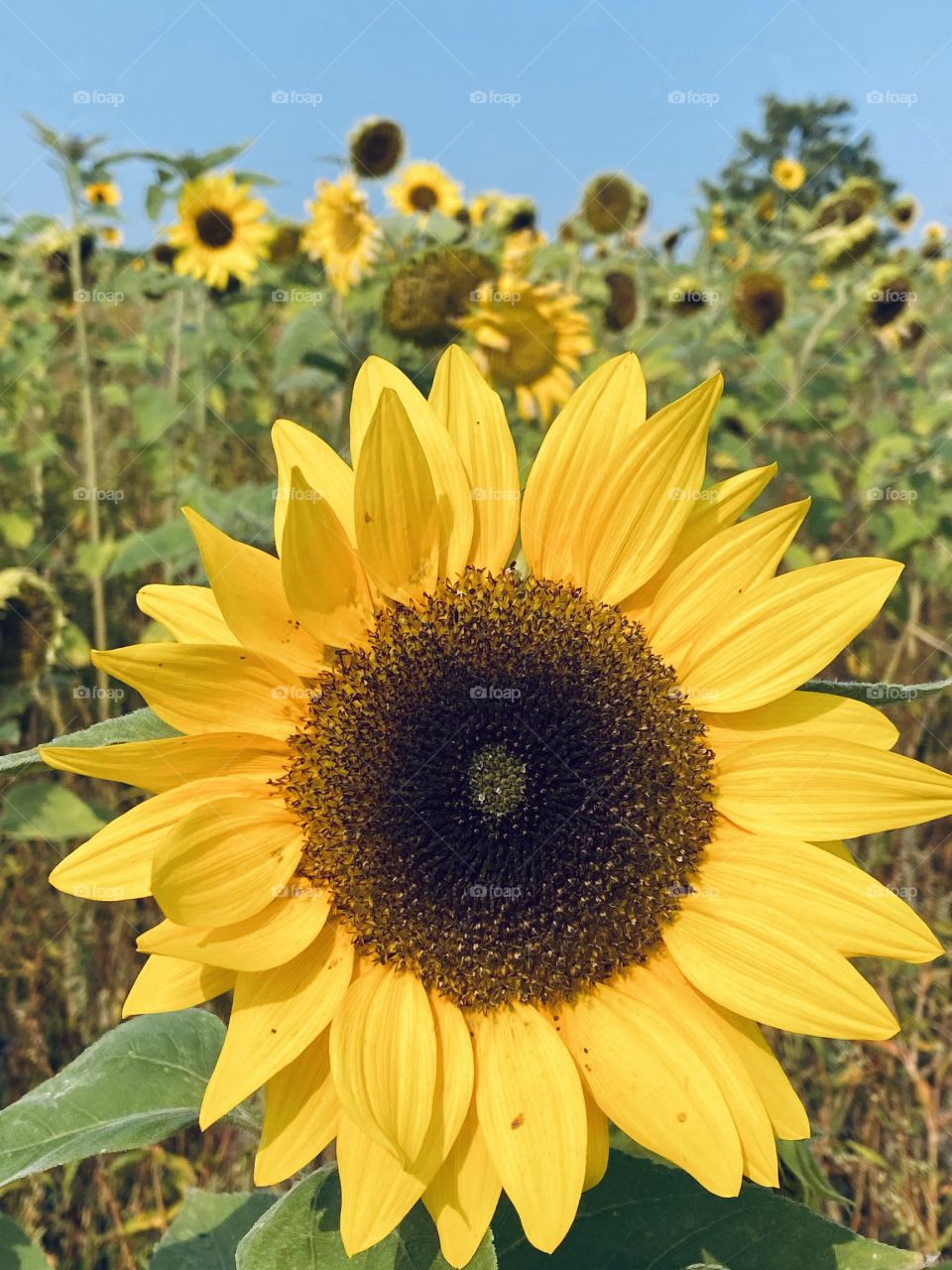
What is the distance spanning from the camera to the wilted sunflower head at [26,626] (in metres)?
3.08

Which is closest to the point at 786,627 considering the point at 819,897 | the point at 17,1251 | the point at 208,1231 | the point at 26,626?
the point at 819,897

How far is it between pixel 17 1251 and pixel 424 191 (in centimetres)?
696

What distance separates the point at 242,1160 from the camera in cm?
250

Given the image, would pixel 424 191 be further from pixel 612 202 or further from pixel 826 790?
pixel 826 790

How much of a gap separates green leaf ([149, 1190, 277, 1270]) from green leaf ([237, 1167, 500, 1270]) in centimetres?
56

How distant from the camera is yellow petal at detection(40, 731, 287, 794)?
1.26 meters

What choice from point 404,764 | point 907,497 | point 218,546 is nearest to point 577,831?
point 404,764

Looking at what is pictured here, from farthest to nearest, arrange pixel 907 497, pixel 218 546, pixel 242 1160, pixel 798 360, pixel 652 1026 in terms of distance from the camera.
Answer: pixel 798 360, pixel 907 497, pixel 242 1160, pixel 652 1026, pixel 218 546

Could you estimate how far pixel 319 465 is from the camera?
1.53 m

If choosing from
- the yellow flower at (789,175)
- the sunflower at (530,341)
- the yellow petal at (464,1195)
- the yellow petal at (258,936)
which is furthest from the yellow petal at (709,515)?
the yellow flower at (789,175)

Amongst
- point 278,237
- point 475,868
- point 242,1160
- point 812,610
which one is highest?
point 278,237

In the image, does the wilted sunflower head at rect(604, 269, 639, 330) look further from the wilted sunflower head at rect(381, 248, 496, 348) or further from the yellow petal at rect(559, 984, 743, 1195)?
the yellow petal at rect(559, 984, 743, 1195)

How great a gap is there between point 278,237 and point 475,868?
6554mm

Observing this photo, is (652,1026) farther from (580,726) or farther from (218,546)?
(218,546)
